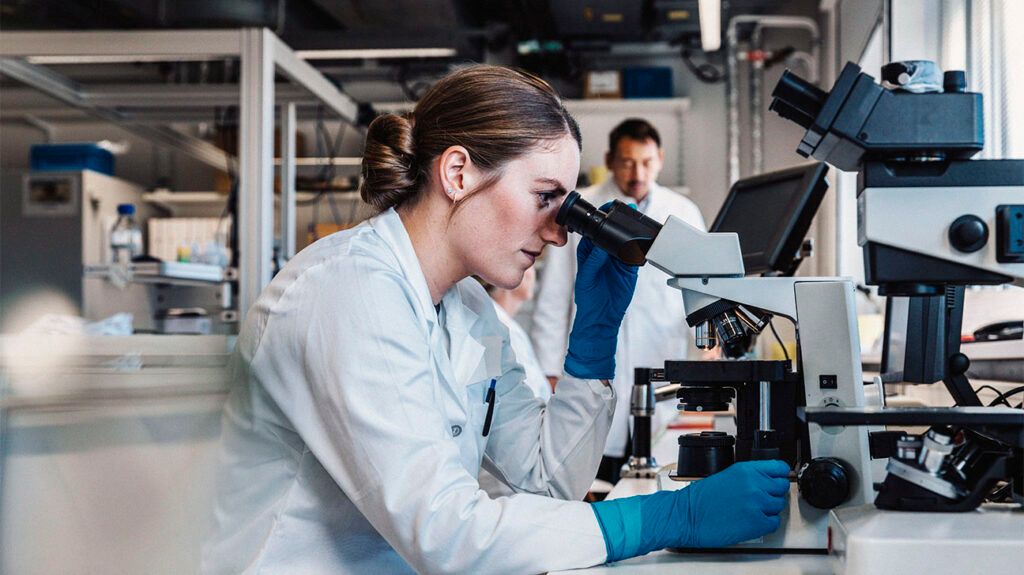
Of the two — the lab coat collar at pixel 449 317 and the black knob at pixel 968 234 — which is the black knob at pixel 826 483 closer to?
the black knob at pixel 968 234

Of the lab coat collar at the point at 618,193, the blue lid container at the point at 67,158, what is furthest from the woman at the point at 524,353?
the blue lid container at the point at 67,158

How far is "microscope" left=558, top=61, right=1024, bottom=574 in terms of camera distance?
0.89 meters

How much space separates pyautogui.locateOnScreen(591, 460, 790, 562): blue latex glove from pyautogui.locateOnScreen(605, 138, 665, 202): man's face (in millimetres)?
2607

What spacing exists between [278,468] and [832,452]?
2.07 feet

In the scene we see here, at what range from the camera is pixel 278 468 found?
1.14 meters

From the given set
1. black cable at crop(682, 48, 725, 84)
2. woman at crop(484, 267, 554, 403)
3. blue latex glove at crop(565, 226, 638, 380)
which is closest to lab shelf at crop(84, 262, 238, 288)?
woman at crop(484, 267, 554, 403)

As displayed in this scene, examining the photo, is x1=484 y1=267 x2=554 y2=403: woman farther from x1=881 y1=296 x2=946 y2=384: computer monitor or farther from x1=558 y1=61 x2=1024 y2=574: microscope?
x1=881 y1=296 x2=946 y2=384: computer monitor

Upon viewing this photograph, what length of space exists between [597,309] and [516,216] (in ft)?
0.85

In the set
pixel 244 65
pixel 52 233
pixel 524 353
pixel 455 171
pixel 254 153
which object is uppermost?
pixel 244 65

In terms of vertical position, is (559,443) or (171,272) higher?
(171,272)

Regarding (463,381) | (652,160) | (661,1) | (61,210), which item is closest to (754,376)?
(463,381)

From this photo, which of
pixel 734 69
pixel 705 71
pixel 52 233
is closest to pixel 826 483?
pixel 734 69

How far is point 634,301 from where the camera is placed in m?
3.41

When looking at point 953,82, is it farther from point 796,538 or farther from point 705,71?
point 705,71
